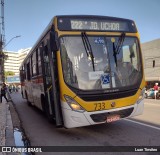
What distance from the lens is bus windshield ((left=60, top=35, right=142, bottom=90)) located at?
22.5 feet

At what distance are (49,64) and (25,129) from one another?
3.17m

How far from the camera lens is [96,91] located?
6.88 metres

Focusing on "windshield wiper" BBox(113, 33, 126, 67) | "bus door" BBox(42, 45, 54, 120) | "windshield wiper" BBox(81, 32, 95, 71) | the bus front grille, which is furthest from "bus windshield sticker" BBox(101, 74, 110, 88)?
"bus door" BBox(42, 45, 54, 120)

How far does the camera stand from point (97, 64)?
7.05m

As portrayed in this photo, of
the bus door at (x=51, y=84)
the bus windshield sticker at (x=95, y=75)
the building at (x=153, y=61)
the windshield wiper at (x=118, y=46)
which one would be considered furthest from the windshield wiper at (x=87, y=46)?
the building at (x=153, y=61)

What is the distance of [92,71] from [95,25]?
1.45 metres

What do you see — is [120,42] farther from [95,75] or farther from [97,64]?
[95,75]

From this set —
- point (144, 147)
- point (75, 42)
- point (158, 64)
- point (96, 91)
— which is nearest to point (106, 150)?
point (144, 147)

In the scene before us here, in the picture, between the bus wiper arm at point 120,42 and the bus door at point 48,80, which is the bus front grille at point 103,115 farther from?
the bus wiper arm at point 120,42

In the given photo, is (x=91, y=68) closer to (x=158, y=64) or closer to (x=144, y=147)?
(x=144, y=147)

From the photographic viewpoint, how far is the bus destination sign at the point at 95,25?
7.14 m

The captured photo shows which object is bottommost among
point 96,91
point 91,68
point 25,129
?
point 25,129

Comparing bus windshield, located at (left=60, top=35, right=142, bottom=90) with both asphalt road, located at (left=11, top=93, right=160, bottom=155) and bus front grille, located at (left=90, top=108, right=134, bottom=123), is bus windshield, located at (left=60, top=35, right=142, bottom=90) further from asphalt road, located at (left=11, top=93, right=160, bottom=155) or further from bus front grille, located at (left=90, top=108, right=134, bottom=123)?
asphalt road, located at (left=11, top=93, right=160, bottom=155)

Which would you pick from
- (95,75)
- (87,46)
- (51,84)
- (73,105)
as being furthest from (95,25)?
(73,105)
